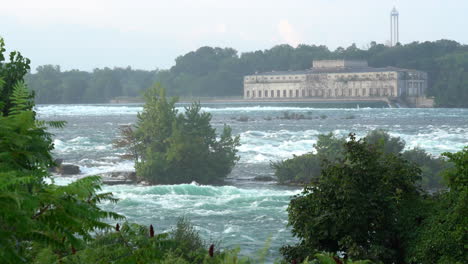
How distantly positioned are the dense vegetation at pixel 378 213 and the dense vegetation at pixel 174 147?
982 inches

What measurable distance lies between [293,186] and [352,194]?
84.3 feet

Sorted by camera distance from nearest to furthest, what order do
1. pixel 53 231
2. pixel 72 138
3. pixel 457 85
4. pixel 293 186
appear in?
pixel 53 231 → pixel 293 186 → pixel 72 138 → pixel 457 85

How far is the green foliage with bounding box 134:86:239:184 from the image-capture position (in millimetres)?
39969

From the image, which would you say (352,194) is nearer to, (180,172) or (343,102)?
(180,172)

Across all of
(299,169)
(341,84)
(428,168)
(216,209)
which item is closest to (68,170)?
(299,169)

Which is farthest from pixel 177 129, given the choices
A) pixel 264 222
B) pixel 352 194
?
pixel 352 194

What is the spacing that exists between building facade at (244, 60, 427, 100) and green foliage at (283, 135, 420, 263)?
513ft

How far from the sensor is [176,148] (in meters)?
40.1

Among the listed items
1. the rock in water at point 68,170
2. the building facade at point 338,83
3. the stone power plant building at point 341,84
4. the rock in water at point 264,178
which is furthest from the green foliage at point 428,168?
the stone power plant building at point 341,84

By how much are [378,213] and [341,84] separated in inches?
6650

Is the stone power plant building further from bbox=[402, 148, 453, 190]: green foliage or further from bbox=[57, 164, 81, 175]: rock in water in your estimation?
bbox=[57, 164, 81, 175]: rock in water

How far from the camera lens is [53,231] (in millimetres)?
5539

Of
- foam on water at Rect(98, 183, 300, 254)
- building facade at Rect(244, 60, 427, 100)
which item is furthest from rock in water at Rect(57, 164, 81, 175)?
building facade at Rect(244, 60, 427, 100)

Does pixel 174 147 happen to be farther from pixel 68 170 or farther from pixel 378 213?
pixel 378 213
